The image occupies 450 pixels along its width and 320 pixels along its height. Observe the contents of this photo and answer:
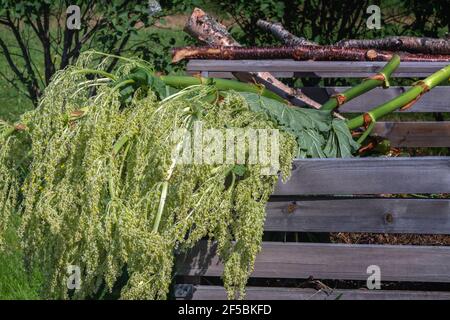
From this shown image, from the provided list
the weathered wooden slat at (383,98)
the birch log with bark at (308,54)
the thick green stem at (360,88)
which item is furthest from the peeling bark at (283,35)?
the thick green stem at (360,88)

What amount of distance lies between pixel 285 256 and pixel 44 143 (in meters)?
A: 0.89

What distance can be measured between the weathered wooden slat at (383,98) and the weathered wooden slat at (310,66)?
51 centimetres

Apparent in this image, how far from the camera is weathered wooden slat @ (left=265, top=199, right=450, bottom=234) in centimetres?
291

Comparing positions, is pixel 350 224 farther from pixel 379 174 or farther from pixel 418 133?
pixel 418 133

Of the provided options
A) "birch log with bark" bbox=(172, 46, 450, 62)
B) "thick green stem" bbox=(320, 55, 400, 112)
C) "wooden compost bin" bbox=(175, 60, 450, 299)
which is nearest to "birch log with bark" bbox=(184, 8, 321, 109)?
"birch log with bark" bbox=(172, 46, 450, 62)

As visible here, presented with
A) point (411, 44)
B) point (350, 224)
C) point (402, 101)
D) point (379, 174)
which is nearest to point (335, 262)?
point (350, 224)

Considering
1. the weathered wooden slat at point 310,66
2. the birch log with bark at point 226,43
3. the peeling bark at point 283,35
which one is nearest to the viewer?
the weathered wooden slat at point 310,66

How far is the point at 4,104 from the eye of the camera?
8.35m

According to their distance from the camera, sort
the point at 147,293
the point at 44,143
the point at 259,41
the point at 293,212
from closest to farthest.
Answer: the point at 147,293 → the point at 44,143 → the point at 293,212 → the point at 259,41

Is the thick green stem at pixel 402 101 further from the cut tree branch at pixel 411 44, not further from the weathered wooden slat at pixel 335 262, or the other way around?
the cut tree branch at pixel 411 44

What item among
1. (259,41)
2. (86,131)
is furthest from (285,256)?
(259,41)

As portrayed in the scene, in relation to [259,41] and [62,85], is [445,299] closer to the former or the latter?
[62,85]

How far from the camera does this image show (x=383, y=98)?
14.9 ft

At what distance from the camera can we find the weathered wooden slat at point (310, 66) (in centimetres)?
383
